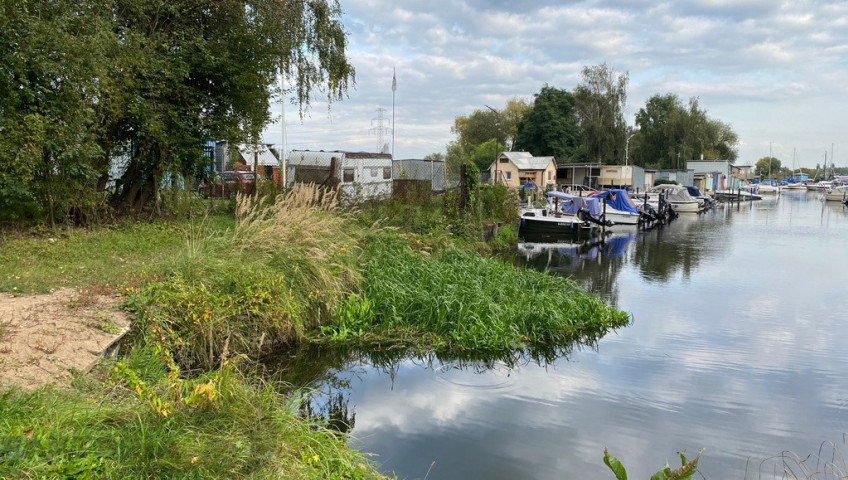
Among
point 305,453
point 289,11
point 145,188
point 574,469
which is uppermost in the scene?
point 289,11

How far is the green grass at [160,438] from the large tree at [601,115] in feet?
205

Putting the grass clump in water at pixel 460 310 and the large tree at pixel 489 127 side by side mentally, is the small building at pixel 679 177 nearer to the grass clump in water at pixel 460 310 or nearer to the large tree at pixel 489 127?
the large tree at pixel 489 127

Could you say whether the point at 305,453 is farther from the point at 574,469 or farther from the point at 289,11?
the point at 289,11

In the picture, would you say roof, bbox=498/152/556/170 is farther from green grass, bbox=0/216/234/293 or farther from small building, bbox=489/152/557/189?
green grass, bbox=0/216/234/293

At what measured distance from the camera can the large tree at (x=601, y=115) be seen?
62281mm

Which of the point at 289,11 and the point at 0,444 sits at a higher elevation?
the point at 289,11

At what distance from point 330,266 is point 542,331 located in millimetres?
3296

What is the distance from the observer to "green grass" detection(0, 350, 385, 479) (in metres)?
3.18

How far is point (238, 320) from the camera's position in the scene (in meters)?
7.10

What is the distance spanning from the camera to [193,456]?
3.50 meters

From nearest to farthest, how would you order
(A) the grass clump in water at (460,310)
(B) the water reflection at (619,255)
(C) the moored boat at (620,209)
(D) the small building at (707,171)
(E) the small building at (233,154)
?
1. (A) the grass clump in water at (460,310)
2. (E) the small building at (233,154)
3. (B) the water reflection at (619,255)
4. (C) the moored boat at (620,209)
5. (D) the small building at (707,171)

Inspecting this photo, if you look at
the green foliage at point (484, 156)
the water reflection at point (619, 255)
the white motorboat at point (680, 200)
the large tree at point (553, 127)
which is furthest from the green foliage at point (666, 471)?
the large tree at point (553, 127)

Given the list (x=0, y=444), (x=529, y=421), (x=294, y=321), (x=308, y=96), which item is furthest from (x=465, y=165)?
(x=0, y=444)

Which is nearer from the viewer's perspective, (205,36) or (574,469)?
(574,469)
